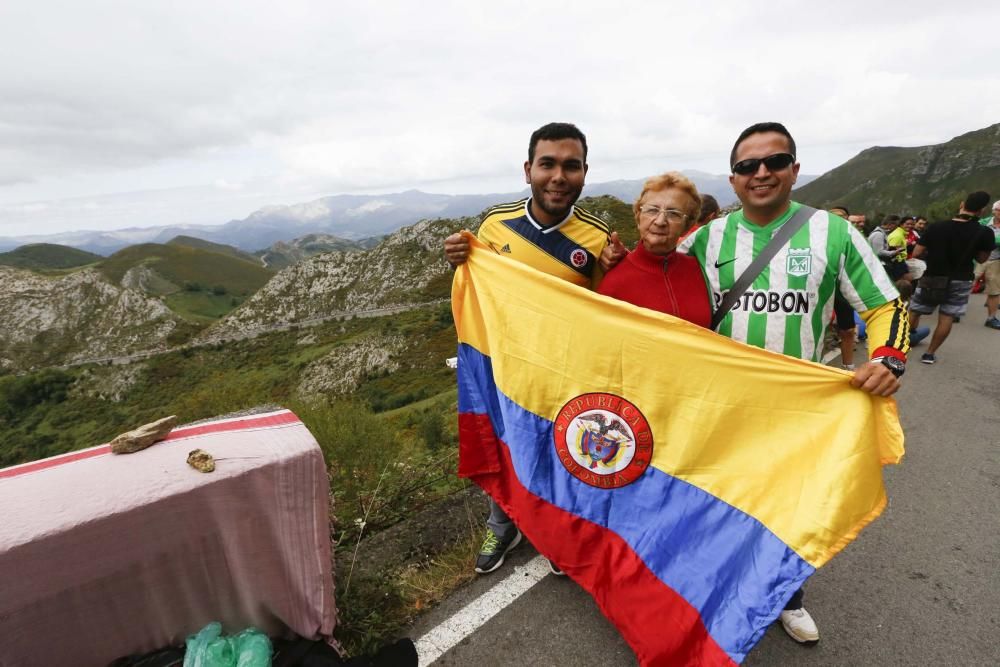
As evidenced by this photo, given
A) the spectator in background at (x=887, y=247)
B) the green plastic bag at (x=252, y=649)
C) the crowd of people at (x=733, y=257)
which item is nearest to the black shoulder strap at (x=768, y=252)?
the crowd of people at (x=733, y=257)

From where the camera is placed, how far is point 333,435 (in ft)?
35.1

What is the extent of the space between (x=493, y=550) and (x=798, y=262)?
9.25 ft

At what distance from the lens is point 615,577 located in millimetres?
2785

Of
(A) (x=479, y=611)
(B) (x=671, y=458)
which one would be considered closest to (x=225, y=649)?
(A) (x=479, y=611)

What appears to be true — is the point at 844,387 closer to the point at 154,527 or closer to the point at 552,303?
the point at 552,303

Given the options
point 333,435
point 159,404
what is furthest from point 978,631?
point 159,404

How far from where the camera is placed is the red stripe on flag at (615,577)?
241cm

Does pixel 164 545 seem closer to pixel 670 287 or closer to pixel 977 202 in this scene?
pixel 670 287

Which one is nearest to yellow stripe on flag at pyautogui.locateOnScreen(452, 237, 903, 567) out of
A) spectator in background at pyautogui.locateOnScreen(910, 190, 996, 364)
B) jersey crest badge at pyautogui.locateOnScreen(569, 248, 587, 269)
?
jersey crest badge at pyautogui.locateOnScreen(569, 248, 587, 269)

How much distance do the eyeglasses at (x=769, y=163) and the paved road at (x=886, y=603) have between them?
2834 millimetres

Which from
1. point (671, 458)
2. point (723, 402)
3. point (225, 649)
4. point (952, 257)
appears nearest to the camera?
point (225, 649)

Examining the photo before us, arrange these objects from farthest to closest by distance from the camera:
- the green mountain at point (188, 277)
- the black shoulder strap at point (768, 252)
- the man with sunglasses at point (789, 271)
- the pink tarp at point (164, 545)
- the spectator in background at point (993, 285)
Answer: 1. the green mountain at point (188, 277)
2. the spectator in background at point (993, 285)
3. the black shoulder strap at point (768, 252)
4. the man with sunglasses at point (789, 271)
5. the pink tarp at point (164, 545)

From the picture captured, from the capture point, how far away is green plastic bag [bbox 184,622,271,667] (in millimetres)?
2316

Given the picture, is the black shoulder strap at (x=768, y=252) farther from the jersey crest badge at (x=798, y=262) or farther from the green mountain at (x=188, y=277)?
the green mountain at (x=188, y=277)
